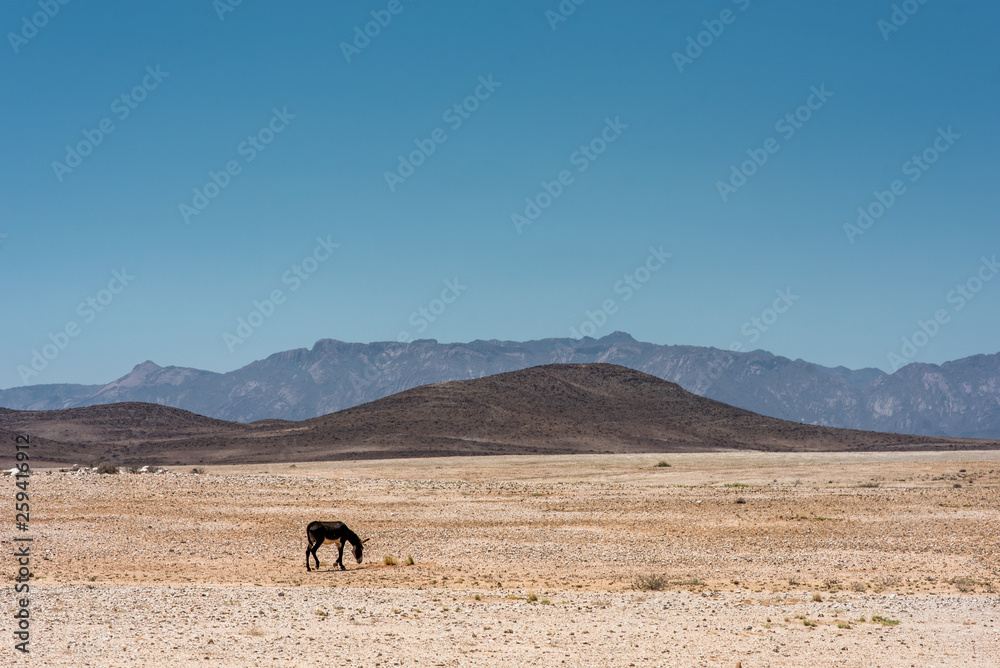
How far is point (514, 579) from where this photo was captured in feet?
59.4

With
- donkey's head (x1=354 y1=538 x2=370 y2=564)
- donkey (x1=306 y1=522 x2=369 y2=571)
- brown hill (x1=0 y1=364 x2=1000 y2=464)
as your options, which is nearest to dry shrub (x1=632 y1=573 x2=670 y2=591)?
donkey's head (x1=354 y1=538 x2=370 y2=564)

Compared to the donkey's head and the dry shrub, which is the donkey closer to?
the donkey's head

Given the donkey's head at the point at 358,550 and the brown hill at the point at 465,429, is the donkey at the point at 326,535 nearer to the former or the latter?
the donkey's head at the point at 358,550

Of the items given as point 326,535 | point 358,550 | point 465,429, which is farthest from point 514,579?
point 465,429

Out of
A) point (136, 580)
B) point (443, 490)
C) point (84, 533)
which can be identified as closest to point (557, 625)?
point (136, 580)

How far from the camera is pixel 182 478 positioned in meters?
42.8

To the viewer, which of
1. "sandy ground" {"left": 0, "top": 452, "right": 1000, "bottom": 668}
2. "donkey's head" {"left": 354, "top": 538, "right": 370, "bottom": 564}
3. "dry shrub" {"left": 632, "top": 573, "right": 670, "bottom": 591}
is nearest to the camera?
"sandy ground" {"left": 0, "top": 452, "right": 1000, "bottom": 668}

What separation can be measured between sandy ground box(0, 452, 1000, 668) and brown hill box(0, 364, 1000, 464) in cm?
6859

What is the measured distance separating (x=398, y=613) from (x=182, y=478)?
32364 millimetres

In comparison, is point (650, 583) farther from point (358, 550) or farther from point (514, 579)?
point (358, 550)

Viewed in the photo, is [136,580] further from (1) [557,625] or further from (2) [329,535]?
(1) [557,625]

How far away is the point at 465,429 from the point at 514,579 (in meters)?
103

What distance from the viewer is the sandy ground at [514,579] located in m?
11.7

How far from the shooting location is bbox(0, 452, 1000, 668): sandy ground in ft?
38.5
